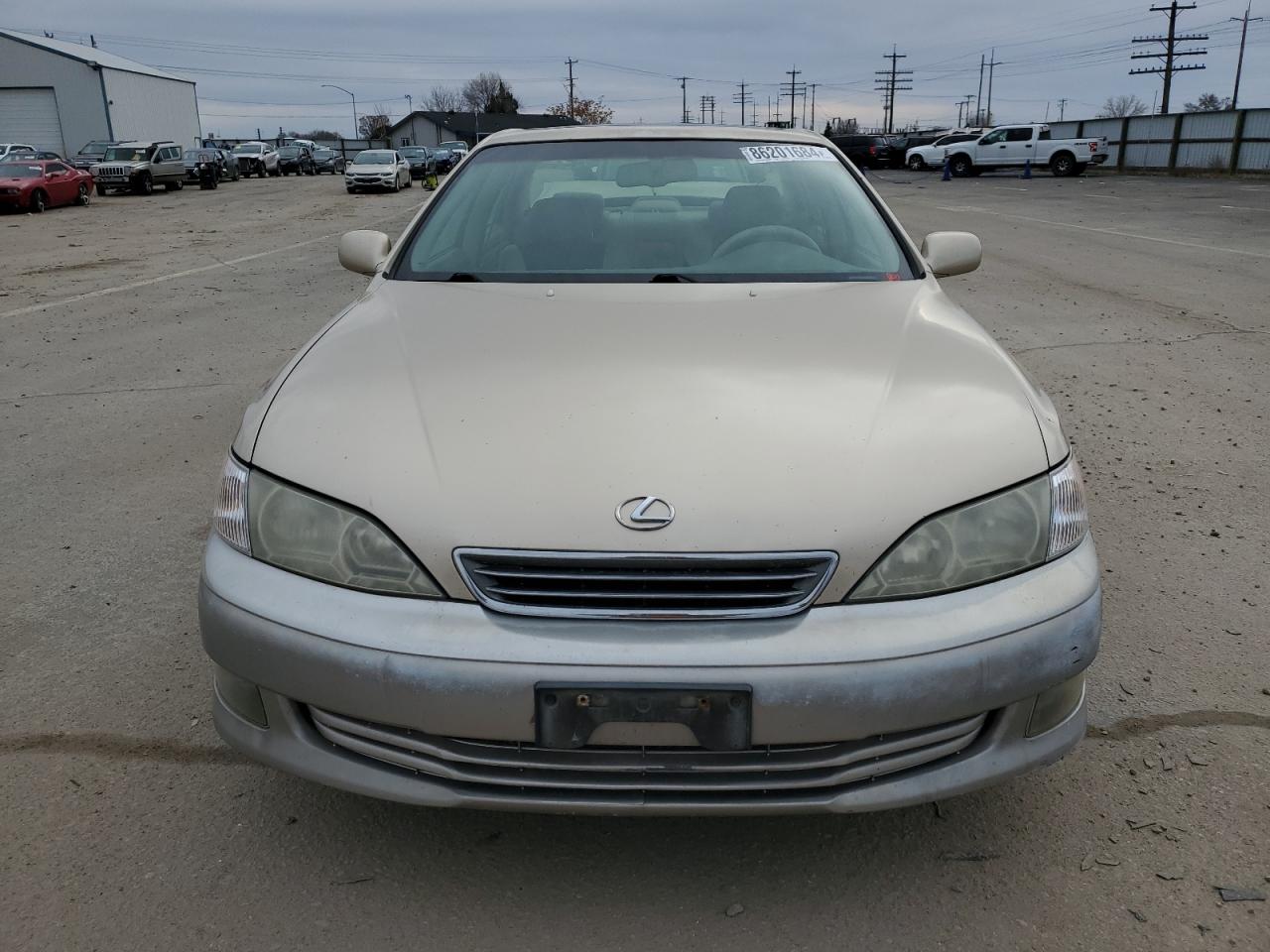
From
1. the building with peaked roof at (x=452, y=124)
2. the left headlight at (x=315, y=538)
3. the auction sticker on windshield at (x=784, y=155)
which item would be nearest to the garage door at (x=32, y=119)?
the building with peaked roof at (x=452, y=124)

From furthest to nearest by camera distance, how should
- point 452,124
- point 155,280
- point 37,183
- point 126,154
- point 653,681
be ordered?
point 452,124 < point 126,154 < point 37,183 < point 155,280 < point 653,681

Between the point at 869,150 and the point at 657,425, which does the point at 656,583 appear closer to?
the point at 657,425

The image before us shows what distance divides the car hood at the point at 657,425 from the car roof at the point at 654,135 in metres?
1.23

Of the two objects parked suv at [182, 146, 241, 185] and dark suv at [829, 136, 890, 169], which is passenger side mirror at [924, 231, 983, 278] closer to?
parked suv at [182, 146, 241, 185]

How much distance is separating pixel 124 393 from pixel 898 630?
Result: 571cm

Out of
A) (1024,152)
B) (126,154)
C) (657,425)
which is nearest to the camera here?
(657,425)

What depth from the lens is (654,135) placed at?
369cm

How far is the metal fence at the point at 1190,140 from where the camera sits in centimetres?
3231

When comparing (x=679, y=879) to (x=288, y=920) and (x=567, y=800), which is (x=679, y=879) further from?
(x=288, y=920)

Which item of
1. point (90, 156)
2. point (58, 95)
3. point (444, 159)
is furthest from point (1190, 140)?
point (58, 95)

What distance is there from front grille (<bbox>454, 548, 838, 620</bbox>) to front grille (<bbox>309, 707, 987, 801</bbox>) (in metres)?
0.25

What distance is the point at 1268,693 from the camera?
2771 millimetres

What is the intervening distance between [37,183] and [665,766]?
2732 cm

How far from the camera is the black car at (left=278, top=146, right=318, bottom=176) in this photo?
50750 millimetres
